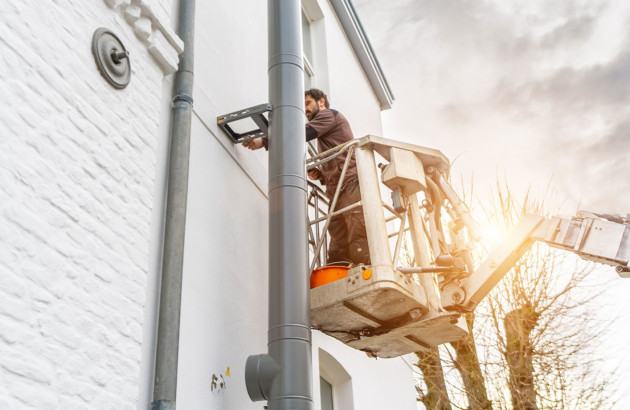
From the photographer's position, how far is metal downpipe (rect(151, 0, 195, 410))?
407cm

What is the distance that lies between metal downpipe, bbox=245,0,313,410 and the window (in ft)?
8.41

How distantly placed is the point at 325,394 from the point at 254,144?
2966 mm

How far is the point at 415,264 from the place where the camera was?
5715mm

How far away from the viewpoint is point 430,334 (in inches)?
227

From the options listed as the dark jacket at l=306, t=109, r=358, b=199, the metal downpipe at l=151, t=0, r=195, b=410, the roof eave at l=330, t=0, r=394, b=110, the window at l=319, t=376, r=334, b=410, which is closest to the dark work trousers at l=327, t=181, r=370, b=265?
the dark jacket at l=306, t=109, r=358, b=199

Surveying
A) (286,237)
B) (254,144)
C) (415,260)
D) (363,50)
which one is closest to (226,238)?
(286,237)

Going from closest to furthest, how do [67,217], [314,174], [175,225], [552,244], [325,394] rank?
[67,217] → [175,225] → [552,244] → [314,174] → [325,394]

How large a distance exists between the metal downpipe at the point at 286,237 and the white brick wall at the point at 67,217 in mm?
1015

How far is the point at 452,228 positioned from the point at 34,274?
3596 mm

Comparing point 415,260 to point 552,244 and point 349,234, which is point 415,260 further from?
point 552,244

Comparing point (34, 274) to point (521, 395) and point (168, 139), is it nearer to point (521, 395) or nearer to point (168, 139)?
point (168, 139)

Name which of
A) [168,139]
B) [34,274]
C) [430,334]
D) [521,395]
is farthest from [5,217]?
[521,395]

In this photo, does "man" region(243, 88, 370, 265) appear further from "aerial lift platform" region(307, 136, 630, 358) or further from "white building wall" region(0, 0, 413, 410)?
"white building wall" region(0, 0, 413, 410)

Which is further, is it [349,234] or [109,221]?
[349,234]
